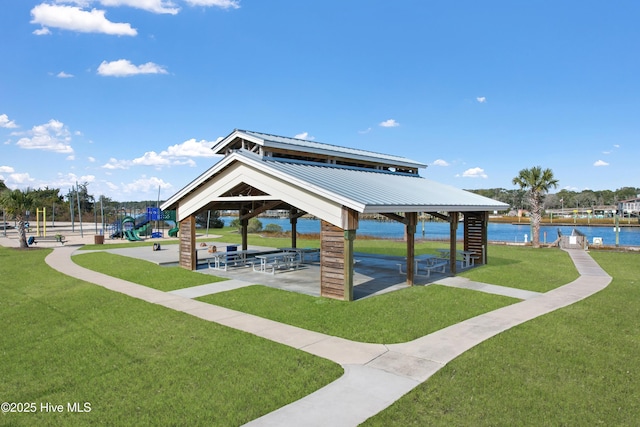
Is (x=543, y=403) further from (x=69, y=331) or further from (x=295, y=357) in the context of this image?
(x=69, y=331)

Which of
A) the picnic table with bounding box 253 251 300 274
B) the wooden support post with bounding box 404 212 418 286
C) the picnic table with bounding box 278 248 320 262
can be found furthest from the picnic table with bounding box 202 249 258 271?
the wooden support post with bounding box 404 212 418 286

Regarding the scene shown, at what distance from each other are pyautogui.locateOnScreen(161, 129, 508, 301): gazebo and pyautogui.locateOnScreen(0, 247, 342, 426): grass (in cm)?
415

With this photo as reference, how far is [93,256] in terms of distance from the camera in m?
21.5

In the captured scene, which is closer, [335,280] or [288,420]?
[288,420]

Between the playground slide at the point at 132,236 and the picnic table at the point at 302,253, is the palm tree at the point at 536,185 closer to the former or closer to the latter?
the picnic table at the point at 302,253

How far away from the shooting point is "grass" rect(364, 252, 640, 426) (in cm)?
501

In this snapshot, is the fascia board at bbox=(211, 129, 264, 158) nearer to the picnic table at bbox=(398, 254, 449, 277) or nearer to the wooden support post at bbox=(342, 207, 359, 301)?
the wooden support post at bbox=(342, 207, 359, 301)

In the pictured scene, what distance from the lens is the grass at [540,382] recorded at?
5008 mm

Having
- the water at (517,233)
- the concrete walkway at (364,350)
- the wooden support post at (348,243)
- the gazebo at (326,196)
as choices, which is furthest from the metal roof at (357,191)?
the water at (517,233)

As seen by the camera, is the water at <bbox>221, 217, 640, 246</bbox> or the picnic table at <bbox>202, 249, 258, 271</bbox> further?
the water at <bbox>221, 217, 640, 246</bbox>

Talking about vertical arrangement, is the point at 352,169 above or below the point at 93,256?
above

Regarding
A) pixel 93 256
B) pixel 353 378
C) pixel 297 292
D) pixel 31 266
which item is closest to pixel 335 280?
pixel 297 292

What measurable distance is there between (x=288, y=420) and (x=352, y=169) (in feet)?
44.3

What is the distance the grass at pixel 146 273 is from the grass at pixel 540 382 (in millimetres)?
9724
